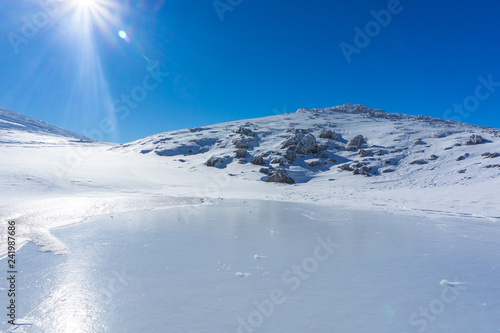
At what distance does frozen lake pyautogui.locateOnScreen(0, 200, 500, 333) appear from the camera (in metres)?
3.74

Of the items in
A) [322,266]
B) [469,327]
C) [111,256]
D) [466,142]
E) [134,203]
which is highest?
[466,142]

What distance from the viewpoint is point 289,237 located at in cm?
859

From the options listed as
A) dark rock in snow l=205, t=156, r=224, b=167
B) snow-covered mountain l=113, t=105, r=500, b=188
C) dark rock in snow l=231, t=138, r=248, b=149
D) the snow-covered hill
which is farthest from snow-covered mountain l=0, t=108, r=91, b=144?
dark rock in snow l=231, t=138, r=248, b=149

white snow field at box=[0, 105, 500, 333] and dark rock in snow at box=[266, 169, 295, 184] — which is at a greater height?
dark rock in snow at box=[266, 169, 295, 184]

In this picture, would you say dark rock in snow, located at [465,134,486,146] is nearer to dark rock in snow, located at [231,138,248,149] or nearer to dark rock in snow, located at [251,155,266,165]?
dark rock in snow, located at [251,155,266,165]

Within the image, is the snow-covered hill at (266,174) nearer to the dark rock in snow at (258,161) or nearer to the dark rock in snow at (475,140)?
the dark rock in snow at (475,140)

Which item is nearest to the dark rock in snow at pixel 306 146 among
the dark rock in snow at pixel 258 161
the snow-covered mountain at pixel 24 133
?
the dark rock in snow at pixel 258 161

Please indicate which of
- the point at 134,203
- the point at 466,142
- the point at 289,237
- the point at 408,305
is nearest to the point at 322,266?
the point at 408,305

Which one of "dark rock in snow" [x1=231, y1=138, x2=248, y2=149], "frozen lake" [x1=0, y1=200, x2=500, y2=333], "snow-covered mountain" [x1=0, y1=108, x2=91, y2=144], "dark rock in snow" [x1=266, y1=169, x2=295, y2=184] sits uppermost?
"snow-covered mountain" [x1=0, y1=108, x2=91, y2=144]

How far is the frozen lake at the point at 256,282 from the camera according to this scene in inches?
147

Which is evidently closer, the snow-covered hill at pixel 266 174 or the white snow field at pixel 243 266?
the white snow field at pixel 243 266

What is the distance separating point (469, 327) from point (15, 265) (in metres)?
8.19

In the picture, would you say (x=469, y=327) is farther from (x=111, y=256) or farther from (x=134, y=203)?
(x=134, y=203)

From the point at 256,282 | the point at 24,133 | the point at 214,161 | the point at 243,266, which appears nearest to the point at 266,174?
the point at 214,161
